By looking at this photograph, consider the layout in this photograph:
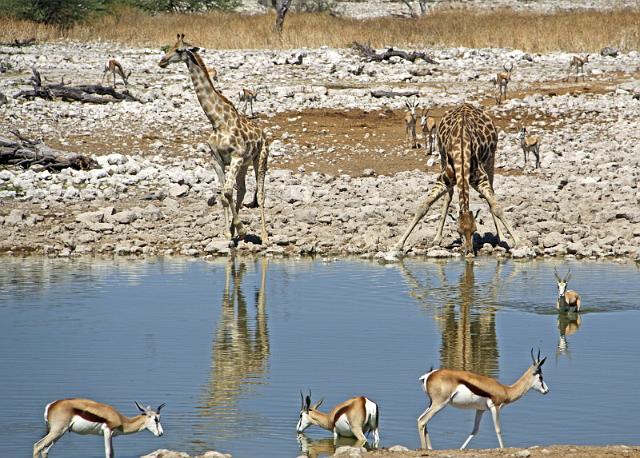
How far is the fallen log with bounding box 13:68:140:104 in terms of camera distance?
89.5ft

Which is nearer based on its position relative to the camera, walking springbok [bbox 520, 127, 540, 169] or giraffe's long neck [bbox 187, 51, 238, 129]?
giraffe's long neck [bbox 187, 51, 238, 129]

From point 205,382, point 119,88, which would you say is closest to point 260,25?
point 119,88

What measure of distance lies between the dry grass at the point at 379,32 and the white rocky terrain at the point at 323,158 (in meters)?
2.32

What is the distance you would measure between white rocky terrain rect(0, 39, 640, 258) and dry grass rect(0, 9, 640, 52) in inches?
91.5

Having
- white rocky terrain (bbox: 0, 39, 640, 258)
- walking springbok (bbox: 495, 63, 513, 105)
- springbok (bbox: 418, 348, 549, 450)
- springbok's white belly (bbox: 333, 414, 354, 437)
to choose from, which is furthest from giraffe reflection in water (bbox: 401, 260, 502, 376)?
walking springbok (bbox: 495, 63, 513, 105)

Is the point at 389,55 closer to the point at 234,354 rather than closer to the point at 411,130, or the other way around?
the point at 411,130

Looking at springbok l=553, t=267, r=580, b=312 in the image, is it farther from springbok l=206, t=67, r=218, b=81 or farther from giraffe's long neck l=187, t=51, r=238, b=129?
springbok l=206, t=67, r=218, b=81

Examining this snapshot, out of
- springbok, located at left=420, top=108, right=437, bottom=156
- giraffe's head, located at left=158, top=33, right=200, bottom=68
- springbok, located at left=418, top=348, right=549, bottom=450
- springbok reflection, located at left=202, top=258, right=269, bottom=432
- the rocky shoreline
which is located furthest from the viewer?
springbok, located at left=420, top=108, right=437, bottom=156

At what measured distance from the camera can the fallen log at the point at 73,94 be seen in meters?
27.3

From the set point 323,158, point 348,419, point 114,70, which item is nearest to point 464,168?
point 323,158

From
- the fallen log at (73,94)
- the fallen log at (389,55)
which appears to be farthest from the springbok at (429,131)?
the fallen log at (389,55)

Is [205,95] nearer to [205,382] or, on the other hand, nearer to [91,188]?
[91,188]

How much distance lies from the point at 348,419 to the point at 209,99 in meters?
10.1

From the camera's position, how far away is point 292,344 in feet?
38.9
